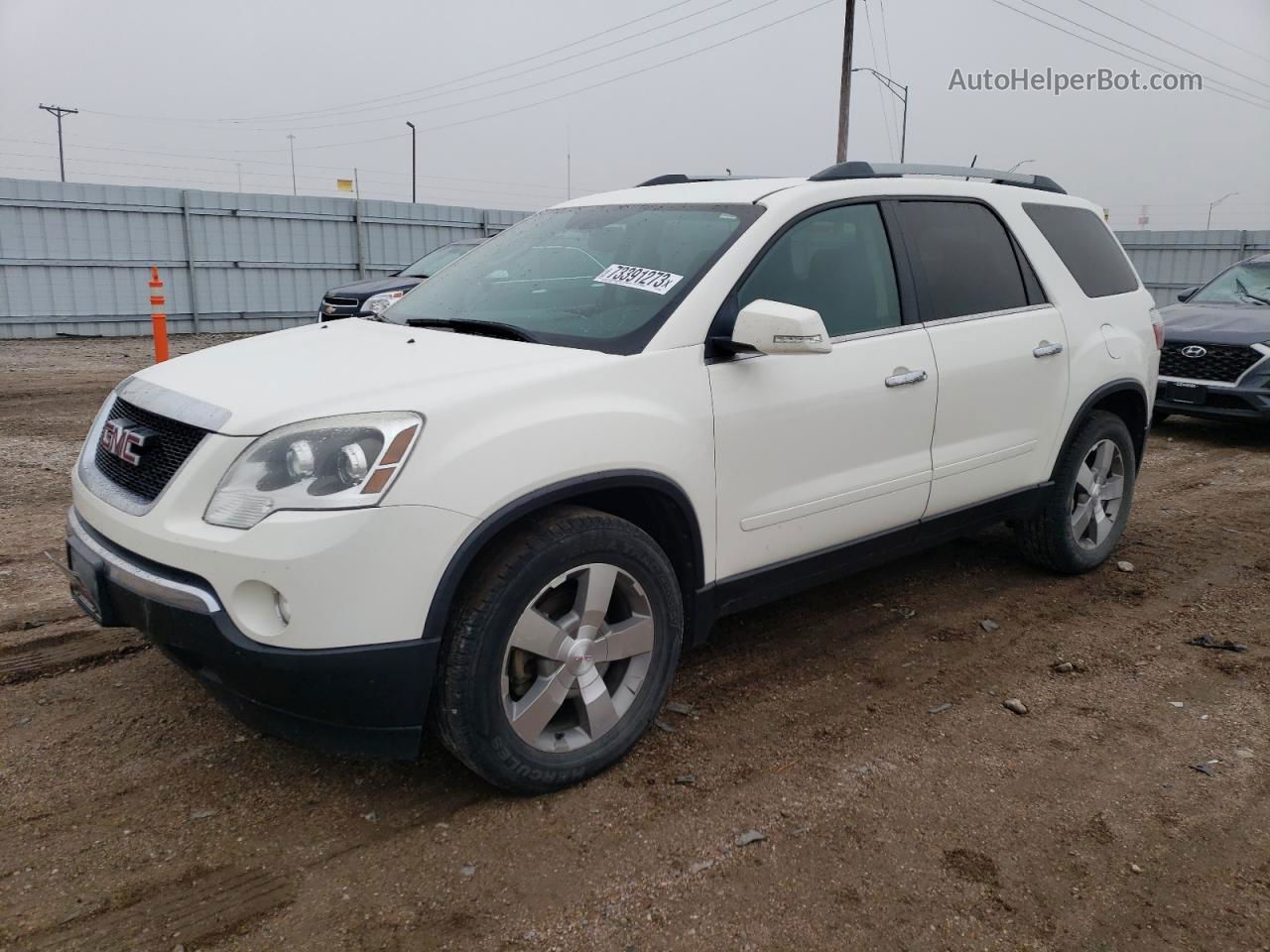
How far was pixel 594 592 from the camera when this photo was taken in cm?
292

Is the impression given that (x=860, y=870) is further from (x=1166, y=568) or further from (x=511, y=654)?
(x=1166, y=568)

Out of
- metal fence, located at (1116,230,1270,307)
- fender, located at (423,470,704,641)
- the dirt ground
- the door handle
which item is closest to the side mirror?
fender, located at (423,470,704,641)

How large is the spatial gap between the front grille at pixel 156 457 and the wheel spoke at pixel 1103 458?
13.2ft

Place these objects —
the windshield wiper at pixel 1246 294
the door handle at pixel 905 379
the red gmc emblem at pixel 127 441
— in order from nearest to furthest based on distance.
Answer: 1. the red gmc emblem at pixel 127 441
2. the door handle at pixel 905 379
3. the windshield wiper at pixel 1246 294

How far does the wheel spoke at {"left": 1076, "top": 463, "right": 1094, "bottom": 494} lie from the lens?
476 cm

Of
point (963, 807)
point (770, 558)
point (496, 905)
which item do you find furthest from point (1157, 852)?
point (496, 905)

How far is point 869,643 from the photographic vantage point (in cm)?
419

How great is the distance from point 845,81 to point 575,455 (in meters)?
24.3

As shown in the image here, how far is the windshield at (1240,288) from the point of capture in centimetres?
939

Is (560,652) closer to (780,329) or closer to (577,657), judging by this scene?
(577,657)

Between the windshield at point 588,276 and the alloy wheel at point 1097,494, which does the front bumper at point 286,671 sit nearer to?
the windshield at point 588,276


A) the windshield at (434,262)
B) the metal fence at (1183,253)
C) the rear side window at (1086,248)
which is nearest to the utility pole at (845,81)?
the metal fence at (1183,253)

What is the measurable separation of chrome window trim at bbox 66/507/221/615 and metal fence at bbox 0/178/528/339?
44.7ft

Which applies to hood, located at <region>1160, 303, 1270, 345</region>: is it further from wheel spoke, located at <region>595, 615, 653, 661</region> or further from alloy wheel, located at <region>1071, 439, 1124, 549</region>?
wheel spoke, located at <region>595, 615, 653, 661</region>
